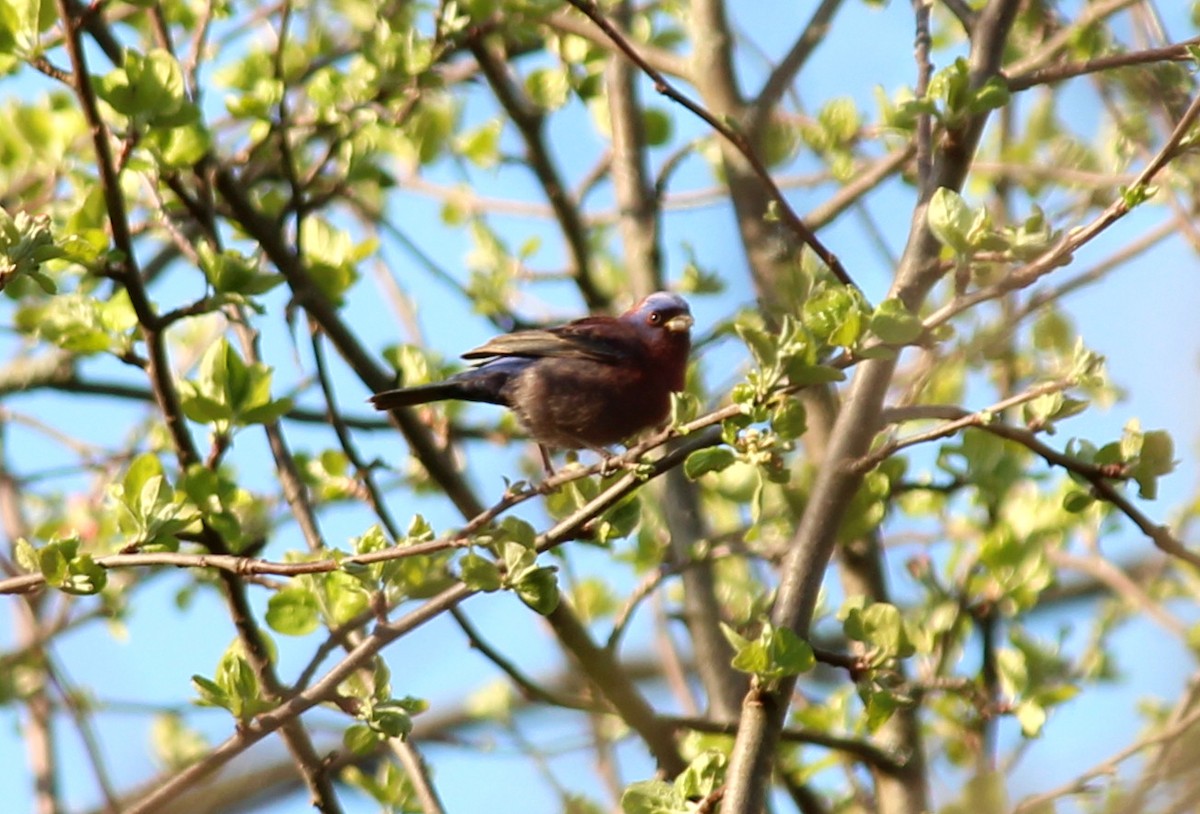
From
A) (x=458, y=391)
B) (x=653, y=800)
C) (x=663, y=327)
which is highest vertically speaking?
(x=663, y=327)

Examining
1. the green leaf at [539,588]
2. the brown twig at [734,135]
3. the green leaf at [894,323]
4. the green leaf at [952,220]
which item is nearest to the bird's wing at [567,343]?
the brown twig at [734,135]

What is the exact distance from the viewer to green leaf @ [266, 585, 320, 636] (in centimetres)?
442

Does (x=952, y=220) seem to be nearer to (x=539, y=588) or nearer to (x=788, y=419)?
(x=788, y=419)

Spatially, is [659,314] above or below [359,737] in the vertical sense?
above

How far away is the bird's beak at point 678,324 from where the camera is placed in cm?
616

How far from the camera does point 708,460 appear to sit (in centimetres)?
358

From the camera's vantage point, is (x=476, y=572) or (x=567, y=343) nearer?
(x=476, y=572)

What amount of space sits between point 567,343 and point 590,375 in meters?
0.28

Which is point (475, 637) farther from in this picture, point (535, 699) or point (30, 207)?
point (30, 207)

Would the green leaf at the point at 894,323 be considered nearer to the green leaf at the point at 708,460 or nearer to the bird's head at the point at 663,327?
the green leaf at the point at 708,460

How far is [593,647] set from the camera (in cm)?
472

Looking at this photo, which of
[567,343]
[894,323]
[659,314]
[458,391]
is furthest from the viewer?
[567,343]

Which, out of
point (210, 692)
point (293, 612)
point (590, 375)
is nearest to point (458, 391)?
point (590, 375)

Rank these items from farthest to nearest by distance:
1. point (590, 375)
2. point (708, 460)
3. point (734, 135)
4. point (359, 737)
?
point (590, 375) → point (734, 135) → point (359, 737) → point (708, 460)
